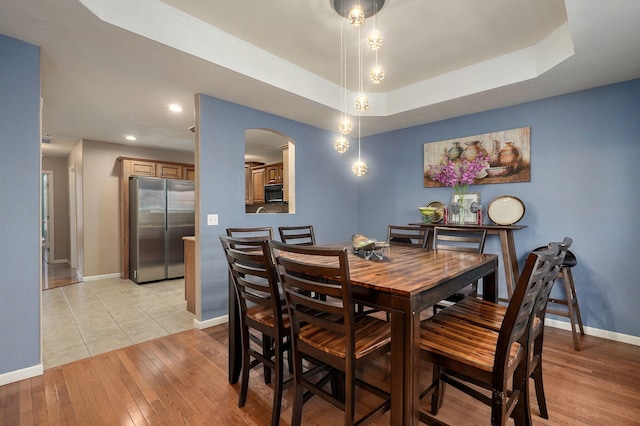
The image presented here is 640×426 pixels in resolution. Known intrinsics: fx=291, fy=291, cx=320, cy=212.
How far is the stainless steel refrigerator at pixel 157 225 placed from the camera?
4.82m

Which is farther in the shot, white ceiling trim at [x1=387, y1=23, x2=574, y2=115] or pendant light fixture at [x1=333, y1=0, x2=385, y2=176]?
white ceiling trim at [x1=387, y1=23, x2=574, y2=115]

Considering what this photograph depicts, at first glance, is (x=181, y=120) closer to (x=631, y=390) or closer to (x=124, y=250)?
(x=124, y=250)

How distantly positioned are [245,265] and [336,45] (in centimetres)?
215

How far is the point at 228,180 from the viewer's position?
327 cm

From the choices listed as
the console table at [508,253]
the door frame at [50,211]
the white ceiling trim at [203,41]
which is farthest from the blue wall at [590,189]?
the door frame at [50,211]

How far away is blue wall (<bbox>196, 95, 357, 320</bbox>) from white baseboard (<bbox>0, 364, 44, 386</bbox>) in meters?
1.25

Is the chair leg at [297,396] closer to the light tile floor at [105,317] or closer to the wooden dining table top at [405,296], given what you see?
the wooden dining table top at [405,296]

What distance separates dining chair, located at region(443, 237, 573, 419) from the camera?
148 cm

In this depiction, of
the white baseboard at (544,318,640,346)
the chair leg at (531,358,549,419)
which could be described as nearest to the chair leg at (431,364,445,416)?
the chair leg at (531,358,549,419)

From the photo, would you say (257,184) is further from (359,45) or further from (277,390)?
(277,390)

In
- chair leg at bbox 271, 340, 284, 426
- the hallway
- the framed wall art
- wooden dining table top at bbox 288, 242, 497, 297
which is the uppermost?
the framed wall art

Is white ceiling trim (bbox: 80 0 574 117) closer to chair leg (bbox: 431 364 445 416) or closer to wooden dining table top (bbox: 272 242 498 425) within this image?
wooden dining table top (bbox: 272 242 498 425)

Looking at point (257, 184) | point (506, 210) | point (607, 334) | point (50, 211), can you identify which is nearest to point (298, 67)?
point (506, 210)

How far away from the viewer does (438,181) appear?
12.7 feet
